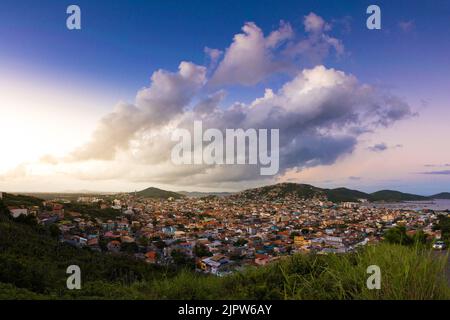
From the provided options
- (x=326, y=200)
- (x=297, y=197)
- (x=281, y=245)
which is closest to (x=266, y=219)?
(x=297, y=197)

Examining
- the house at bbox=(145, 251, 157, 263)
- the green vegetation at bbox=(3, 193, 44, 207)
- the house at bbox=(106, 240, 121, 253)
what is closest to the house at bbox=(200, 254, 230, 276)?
the house at bbox=(145, 251, 157, 263)

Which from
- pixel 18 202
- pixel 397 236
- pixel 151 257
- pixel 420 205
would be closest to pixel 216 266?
pixel 397 236

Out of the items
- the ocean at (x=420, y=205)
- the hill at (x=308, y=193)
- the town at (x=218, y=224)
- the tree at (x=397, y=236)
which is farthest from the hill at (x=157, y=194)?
the tree at (x=397, y=236)

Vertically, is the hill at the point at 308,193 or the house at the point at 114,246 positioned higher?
the hill at the point at 308,193

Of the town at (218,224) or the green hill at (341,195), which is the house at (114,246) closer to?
the town at (218,224)

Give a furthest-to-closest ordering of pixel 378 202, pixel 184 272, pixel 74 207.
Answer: pixel 74 207 → pixel 378 202 → pixel 184 272

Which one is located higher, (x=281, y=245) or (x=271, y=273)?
(x=271, y=273)

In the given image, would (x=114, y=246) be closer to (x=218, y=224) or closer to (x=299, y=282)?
(x=218, y=224)

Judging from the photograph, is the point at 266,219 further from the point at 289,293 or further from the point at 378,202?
the point at 289,293
